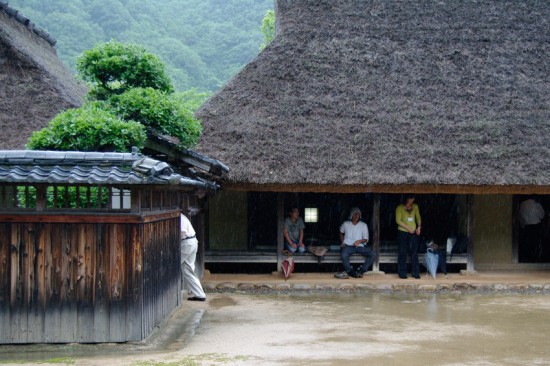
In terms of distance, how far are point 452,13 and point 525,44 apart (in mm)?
1814

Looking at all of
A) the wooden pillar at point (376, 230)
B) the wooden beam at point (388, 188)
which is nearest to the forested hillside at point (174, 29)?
the wooden beam at point (388, 188)

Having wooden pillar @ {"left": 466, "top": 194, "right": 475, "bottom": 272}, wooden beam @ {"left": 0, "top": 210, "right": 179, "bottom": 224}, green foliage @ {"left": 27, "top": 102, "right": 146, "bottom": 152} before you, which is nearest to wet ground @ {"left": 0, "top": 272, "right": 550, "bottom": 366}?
wooden pillar @ {"left": 466, "top": 194, "right": 475, "bottom": 272}

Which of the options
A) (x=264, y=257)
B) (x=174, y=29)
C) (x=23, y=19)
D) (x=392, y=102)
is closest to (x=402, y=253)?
(x=264, y=257)

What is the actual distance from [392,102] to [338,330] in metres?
6.53

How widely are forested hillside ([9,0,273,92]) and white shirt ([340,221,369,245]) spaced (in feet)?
80.6

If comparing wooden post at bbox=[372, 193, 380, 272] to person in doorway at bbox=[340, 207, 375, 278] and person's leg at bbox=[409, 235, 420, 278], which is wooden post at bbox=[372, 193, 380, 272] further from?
person's leg at bbox=[409, 235, 420, 278]

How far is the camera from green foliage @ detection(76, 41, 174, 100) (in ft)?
39.9

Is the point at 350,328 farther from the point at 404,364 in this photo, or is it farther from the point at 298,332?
the point at 404,364

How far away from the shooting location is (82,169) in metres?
7.08

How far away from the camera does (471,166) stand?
42.9 feet

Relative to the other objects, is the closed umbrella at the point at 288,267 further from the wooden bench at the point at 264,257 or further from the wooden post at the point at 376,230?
the wooden post at the point at 376,230

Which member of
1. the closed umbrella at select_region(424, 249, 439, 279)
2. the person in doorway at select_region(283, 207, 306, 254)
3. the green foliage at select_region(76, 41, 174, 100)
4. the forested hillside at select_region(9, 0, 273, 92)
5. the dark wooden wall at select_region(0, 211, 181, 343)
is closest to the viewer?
the dark wooden wall at select_region(0, 211, 181, 343)

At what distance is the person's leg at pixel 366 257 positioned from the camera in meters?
13.8

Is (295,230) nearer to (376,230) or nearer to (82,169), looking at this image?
(376,230)
